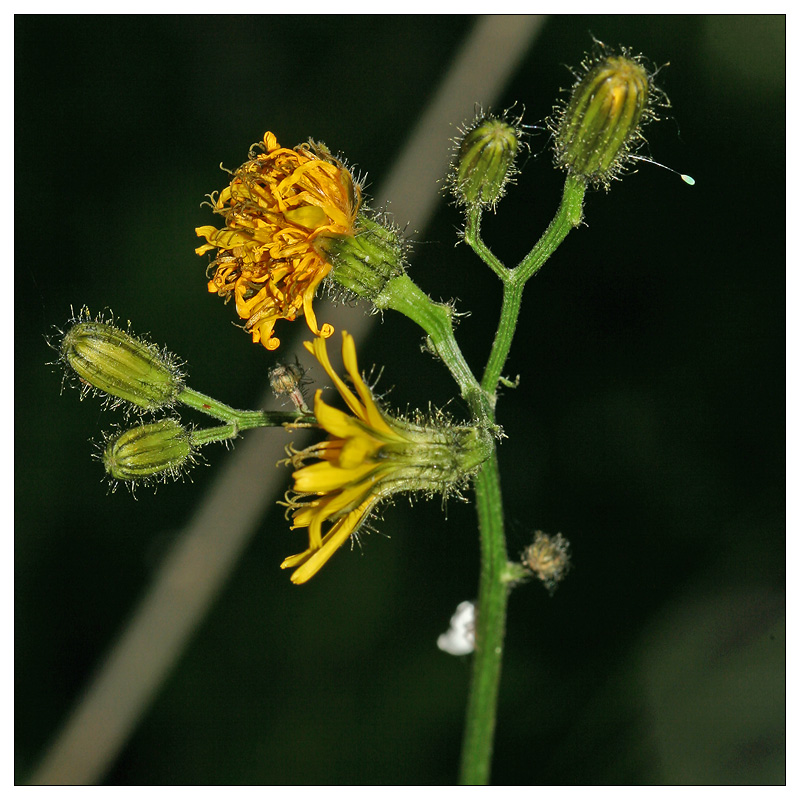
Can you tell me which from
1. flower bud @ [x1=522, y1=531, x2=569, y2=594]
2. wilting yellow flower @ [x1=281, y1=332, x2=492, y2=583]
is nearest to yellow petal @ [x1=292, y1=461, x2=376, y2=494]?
wilting yellow flower @ [x1=281, y1=332, x2=492, y2=583]

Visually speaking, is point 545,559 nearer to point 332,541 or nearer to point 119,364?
point 332,541

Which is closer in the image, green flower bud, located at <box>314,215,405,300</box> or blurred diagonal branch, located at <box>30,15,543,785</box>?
green flower bud, located at <box>314,215,405,300</box>

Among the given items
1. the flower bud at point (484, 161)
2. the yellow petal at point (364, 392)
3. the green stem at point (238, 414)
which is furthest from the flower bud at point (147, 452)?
the flower bud at point (484, 161)

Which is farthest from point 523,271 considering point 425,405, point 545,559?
point 425,405

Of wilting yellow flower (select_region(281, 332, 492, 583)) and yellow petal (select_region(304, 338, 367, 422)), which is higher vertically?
yellow petal (select_region(304, 338, 367, 422))

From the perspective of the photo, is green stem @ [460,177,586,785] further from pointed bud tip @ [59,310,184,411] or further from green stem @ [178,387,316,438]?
pointed bud tip @ [59,310,184,411]

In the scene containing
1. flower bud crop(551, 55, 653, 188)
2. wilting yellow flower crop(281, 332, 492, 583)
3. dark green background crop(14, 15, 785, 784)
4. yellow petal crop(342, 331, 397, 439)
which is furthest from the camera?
dark green background crop(14, 15, 785, 784)

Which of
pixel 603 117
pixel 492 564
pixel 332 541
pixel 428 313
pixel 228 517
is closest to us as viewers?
pixel 332 541
